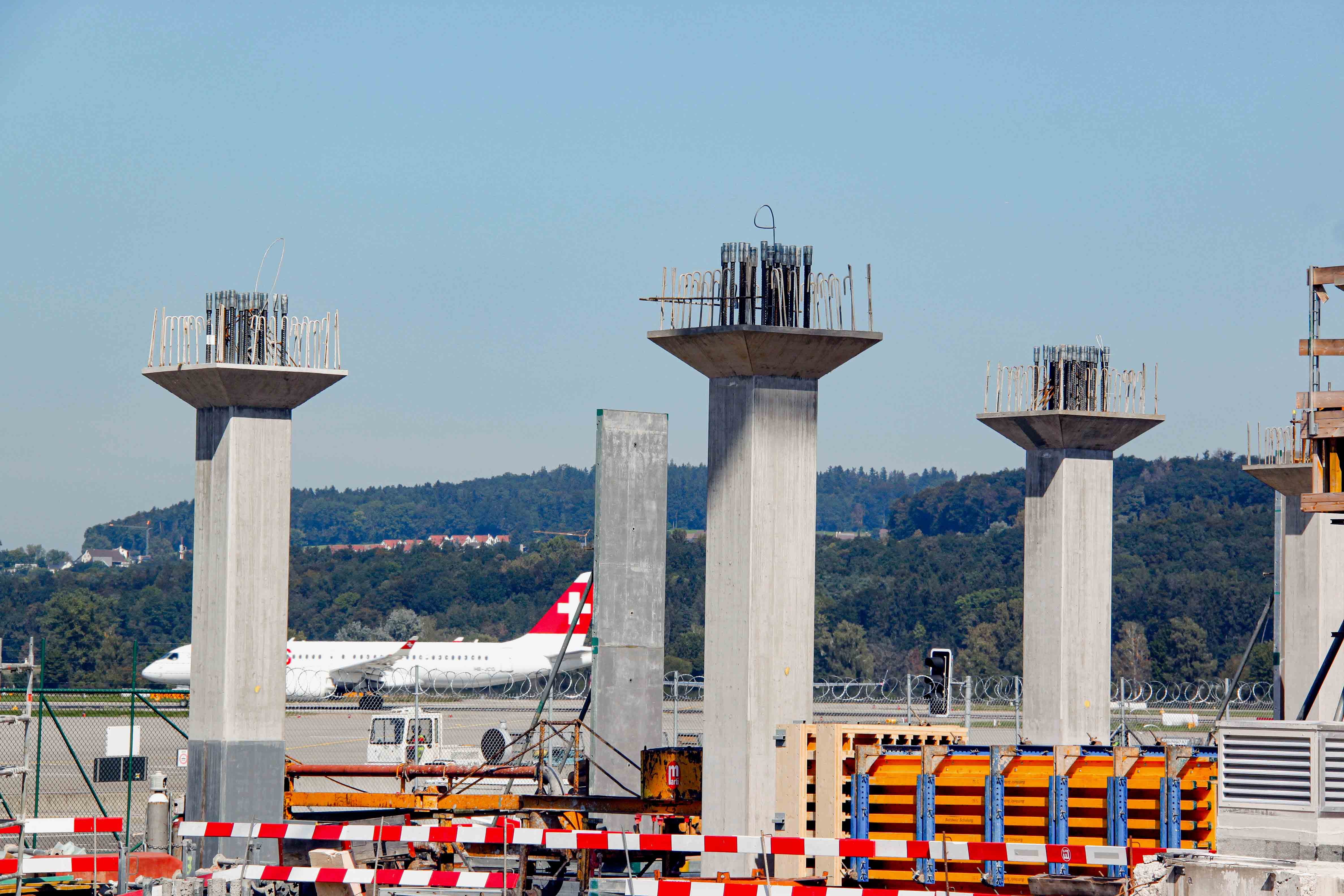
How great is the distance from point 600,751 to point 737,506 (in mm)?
5528

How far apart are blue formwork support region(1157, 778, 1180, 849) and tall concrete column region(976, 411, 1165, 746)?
838 centimetres

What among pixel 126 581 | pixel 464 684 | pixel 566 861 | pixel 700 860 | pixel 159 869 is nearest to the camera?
pixel 159 869

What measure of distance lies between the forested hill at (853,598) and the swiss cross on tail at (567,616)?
2142 centimetres

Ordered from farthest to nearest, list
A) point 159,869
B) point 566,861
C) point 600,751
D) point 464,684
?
point 464,684 < point 600,751 < point 566,861 < point 159,869

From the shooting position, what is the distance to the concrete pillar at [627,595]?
877 inches

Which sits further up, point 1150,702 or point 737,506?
point 737,506

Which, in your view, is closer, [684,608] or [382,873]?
[382,873]

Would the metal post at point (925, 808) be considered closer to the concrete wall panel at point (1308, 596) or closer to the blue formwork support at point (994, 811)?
the blue formwork support at point (994, 811)

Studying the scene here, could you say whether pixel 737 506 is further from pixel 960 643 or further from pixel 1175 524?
pixel 1175 524

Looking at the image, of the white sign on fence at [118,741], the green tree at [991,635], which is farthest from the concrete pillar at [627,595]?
the green tree at [991,635]

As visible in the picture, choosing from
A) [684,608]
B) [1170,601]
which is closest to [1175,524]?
[1170,601]

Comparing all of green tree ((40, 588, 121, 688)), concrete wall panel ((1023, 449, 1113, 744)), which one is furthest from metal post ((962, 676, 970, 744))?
green tree ((40, 588, 121, 688))

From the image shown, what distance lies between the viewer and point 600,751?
22.5 metres

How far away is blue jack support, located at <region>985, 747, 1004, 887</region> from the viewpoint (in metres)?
16.5
